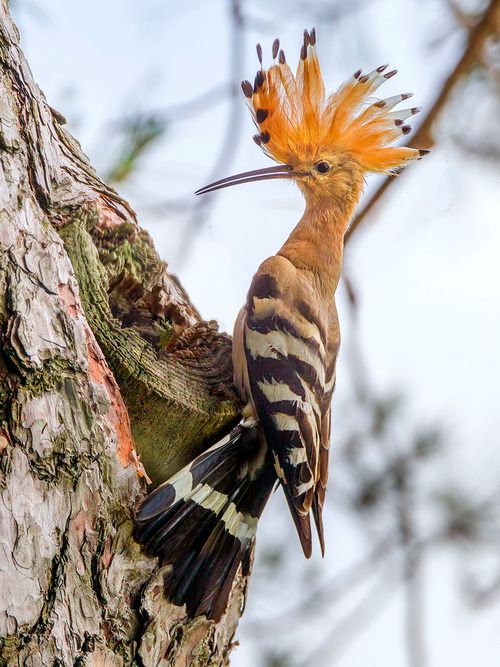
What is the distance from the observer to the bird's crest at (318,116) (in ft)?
6.95

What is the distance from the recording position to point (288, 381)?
5.78 feet

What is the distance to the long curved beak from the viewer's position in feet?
7.39

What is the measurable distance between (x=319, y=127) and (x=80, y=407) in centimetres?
119

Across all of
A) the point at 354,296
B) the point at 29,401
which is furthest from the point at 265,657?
the point at 29,401

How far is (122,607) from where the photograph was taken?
52.1 inches

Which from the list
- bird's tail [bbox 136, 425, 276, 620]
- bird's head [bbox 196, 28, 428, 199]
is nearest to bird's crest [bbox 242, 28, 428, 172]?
bird's head [bbox 196, 28, 428, 199]

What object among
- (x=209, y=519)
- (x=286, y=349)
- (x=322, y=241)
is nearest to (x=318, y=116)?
(x=322, y=241)

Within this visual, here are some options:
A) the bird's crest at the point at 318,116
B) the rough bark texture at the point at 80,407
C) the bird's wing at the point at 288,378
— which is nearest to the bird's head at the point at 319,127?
the bird's crest at the point at 318,116

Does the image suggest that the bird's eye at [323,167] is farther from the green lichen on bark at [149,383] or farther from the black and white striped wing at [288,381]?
the green lichen on bark at [149,383]

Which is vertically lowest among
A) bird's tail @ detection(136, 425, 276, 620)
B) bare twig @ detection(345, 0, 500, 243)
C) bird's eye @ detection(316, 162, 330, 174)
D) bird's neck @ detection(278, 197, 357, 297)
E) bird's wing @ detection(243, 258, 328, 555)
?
bird's tail @ detection(136, 425, 276, 620)

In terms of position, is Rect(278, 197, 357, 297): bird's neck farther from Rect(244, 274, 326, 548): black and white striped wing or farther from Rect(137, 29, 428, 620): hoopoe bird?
Rect(244, 274, 326, 548): black and white striped wing

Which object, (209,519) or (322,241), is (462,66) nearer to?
(322,241)

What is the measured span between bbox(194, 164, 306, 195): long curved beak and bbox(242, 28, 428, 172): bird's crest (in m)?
0.03

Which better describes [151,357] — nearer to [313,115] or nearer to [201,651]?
[201,651]
